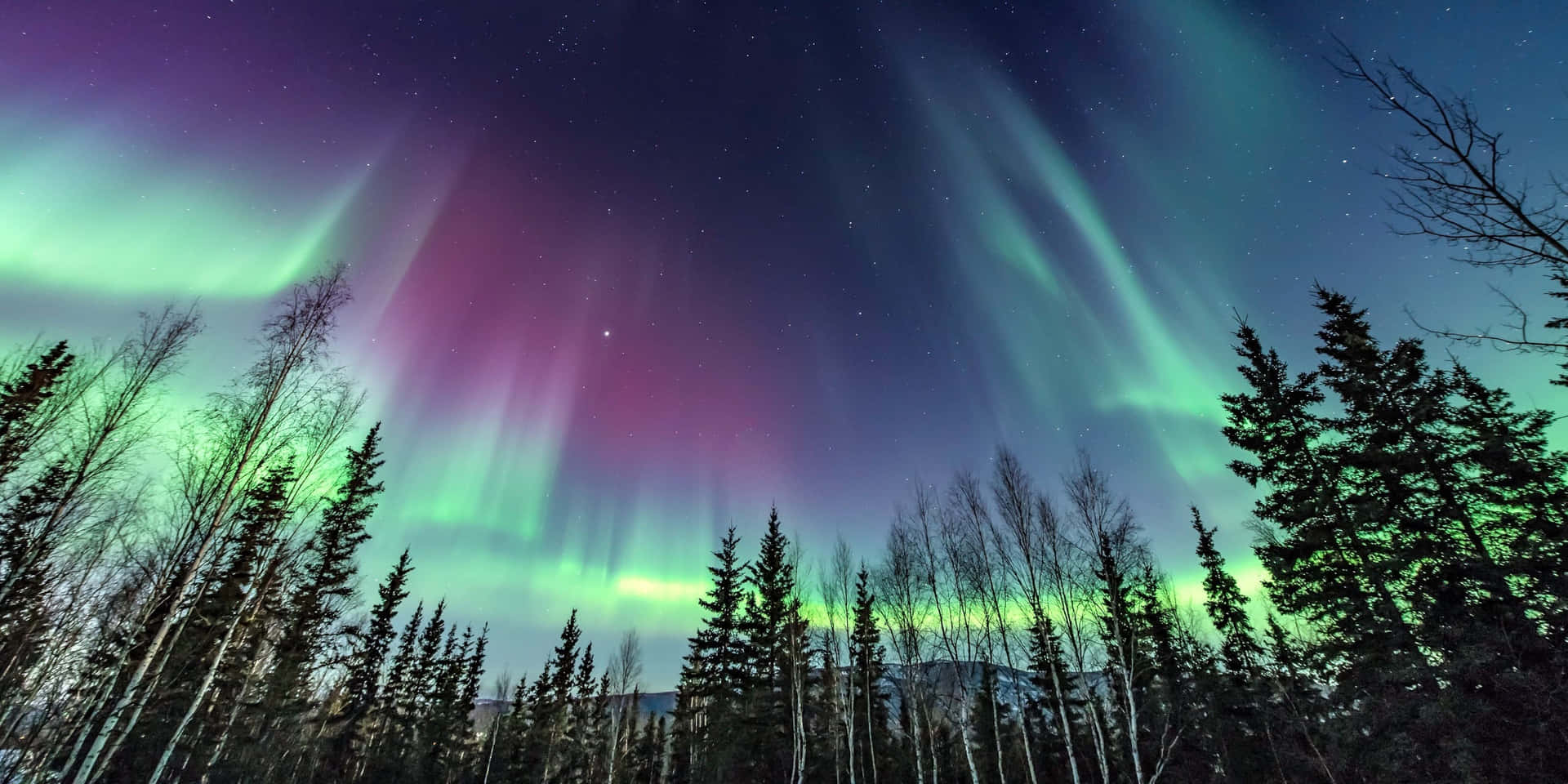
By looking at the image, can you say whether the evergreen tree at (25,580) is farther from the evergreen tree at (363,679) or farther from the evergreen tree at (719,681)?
the evergreen tree at (719,681)

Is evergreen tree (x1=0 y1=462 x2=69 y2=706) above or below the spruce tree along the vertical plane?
below

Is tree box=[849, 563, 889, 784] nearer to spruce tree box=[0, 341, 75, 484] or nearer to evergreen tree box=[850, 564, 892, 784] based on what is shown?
evergreen tree box=[850, 564, 892, 784]

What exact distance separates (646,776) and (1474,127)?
64533mm

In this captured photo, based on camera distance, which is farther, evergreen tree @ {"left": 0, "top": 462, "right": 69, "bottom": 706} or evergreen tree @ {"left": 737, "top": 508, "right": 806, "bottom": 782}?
evergreen tree @ {"left": 737, "top": 508, "right": 806, "bottom": 782}

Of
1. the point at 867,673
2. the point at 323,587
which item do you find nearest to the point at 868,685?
the point at 867,673

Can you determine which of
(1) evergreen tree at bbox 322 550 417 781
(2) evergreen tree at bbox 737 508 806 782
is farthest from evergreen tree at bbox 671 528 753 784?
(1) evergreen tree at bbox 322 550 417 781

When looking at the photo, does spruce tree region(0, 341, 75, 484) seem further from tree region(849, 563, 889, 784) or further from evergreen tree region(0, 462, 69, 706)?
tree region(849, 563, 889, 784)

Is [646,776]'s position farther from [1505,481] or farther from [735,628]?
[1505,481]

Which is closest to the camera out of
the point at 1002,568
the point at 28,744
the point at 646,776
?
the point at 28,744

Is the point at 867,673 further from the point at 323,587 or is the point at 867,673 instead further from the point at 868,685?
the point at 323,587

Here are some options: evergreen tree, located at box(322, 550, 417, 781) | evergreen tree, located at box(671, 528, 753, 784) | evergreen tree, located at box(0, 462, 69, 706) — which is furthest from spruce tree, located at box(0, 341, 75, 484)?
evergreen tree, located at box(671, 528, 753, 784)

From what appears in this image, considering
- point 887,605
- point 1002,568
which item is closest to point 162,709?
point 887,605

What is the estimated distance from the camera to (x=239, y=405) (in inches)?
536

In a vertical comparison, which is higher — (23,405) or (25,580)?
(23,405)
